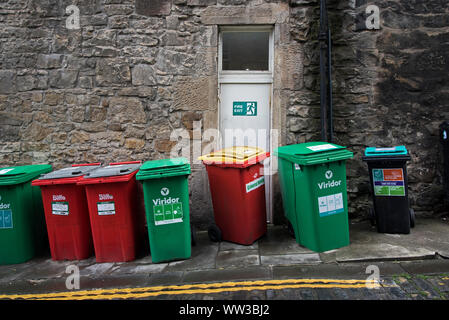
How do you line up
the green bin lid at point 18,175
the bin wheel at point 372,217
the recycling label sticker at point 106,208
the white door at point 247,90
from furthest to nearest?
the white door at point 247,90
the bin wheel at point 372,217
the green bin lid at point 18,175
the recycling label sticker at point 106,208

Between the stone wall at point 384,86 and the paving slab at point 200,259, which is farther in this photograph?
the stone wall at point 384,86

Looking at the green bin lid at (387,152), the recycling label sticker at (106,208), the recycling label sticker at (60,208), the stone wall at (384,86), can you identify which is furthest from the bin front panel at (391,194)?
the recycling label sticker at (60,208)

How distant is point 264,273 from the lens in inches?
147

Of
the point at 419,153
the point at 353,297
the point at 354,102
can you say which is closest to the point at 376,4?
the point at 354,102

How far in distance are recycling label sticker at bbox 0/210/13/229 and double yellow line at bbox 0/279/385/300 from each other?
1.12 meters

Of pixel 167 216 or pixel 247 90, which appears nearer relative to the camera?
pixel 167 216

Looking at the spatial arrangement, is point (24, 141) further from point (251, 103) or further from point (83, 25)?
point (251, 103)

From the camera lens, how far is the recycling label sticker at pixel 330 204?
13.5 feet

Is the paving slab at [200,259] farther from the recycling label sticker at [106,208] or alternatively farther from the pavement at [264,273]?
the recycling label sticker at [106,208]

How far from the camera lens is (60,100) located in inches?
221

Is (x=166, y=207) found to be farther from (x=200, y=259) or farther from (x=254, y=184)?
(x=254, y=184)

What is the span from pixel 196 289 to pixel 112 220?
1.49 meters

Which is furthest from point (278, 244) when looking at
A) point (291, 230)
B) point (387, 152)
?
point (387, 152)

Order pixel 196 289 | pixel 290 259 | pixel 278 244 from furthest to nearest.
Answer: pixel 278 244 → pixel 290 259 → pixel 196 289
